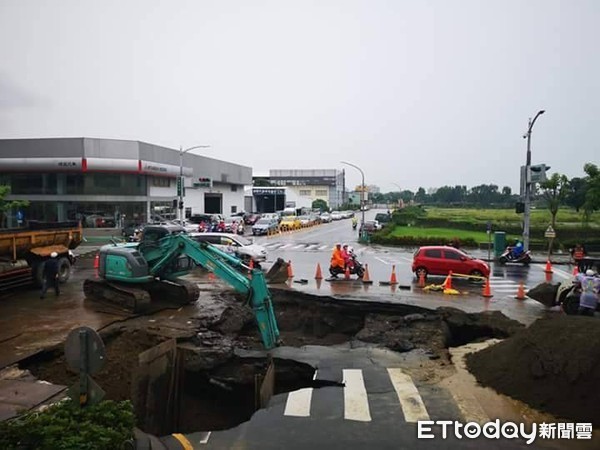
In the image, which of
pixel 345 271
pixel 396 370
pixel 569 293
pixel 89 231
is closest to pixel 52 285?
pixel 345 271

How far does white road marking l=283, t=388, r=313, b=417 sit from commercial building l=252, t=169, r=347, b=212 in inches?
3440

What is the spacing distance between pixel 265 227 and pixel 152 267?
34045mm

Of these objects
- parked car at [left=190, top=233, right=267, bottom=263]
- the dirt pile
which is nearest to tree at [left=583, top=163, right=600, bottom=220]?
parked car at [left=190, top=233, right=267, bottom=263]

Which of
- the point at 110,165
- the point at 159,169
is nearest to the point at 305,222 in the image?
the point at 159,169

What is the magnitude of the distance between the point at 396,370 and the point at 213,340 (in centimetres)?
475

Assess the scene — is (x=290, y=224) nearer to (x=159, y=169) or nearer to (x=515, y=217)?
(x=159, y=169)

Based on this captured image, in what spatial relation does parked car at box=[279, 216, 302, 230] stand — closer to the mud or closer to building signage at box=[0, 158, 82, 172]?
building signage at box=[0, 158, 82, 172]

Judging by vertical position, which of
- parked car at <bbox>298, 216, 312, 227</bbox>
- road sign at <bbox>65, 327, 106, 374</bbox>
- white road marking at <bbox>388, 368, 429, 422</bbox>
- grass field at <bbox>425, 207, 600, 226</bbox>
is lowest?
white road marking at <bbox>388, 368, 429, 422</bbox>

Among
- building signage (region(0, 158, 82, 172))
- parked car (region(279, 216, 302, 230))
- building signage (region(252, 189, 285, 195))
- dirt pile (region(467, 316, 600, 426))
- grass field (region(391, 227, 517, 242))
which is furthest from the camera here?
building signage (region(252, 189, 285, 195))

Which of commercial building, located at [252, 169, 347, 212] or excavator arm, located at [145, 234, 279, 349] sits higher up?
commercial building, located at [252, 169, 347, 212]

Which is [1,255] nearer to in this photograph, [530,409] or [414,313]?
[414,313]

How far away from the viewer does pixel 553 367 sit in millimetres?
8797

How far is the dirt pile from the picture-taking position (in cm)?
813

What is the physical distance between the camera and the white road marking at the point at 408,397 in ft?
27.4
